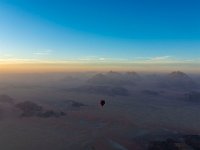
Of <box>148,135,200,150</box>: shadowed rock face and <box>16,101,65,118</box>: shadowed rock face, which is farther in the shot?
<box>16,101,65,118</box>: shadowed rock face

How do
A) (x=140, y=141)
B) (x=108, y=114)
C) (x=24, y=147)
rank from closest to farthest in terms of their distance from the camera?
Answer: (x=24, y=147), (x=140, y=141), (x=108, y=114)

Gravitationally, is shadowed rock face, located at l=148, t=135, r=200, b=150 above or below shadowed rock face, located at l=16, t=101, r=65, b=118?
above

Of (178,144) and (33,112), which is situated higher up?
(178,144)

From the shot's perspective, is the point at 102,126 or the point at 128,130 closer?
the point at 128,130

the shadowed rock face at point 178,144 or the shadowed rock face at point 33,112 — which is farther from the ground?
the shadowed rock face at point 178,144

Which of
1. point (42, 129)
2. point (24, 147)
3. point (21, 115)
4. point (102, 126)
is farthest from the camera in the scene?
point (21, 115)

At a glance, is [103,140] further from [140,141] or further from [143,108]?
[143,108]

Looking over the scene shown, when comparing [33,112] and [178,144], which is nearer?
[178,144]

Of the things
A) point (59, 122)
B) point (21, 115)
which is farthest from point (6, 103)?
point (59, 122)

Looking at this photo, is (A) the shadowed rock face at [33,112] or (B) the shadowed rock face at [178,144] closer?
(B) the shadowed rock face at [178,144]
